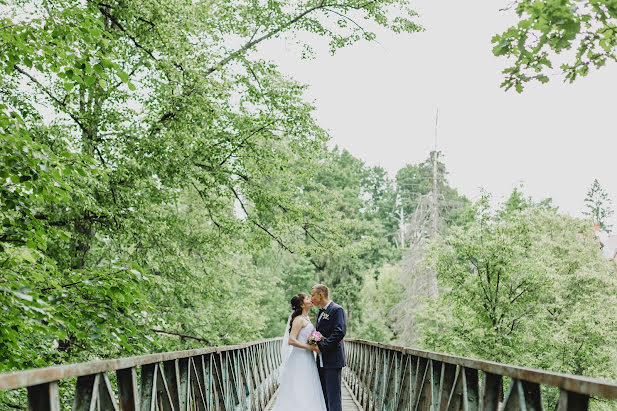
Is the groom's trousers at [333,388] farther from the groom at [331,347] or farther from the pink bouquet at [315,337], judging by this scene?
the pink bouquet at [315,337]

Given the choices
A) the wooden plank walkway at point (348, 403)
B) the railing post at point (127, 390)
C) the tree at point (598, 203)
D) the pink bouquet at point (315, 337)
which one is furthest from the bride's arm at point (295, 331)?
the tree at point (598, 203)

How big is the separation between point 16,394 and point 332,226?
805 centimetres

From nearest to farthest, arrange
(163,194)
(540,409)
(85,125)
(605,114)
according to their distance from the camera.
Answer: (540,409) → (85,125) → (163,194) → (605,114)

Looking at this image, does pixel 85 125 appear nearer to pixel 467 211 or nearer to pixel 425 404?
pixel 425 404

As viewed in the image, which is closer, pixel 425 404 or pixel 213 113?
pixel 425 404

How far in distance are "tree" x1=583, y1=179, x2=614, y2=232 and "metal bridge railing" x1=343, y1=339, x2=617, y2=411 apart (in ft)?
291

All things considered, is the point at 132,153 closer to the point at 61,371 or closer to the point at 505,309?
the point at 61,371

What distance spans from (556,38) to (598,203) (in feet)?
303

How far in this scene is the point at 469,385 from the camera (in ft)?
11.4

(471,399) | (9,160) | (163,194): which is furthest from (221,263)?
(471,399)

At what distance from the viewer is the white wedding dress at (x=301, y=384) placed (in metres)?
7.20

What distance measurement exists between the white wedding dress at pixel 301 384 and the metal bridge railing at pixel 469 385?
Answer: 83 centimetres

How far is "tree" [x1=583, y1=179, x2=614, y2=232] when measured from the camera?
85875 millimetres

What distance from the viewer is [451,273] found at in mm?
23844
